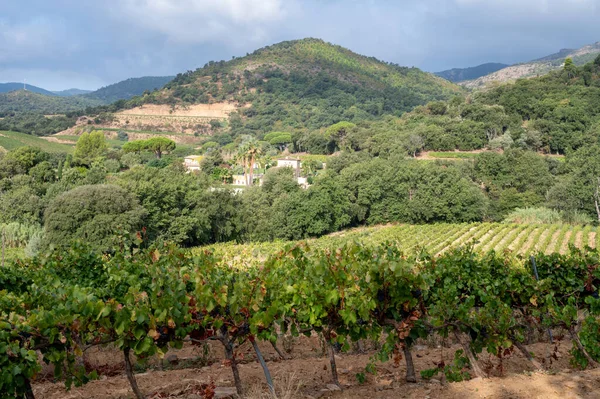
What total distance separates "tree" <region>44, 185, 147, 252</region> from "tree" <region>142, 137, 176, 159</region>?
63.8 metres

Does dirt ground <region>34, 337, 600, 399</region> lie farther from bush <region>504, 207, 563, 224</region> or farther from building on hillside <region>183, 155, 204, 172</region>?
building on hillside <region>183, 155, 204, 172</region>

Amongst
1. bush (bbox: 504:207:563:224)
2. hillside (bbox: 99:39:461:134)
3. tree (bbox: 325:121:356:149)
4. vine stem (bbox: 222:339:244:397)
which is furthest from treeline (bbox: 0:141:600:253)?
hillside (bbox: 99:39:461:134)

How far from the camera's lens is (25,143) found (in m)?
94.1

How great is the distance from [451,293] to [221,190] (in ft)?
128

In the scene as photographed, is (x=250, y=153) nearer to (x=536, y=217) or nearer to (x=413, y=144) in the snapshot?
(x=413, y=144)

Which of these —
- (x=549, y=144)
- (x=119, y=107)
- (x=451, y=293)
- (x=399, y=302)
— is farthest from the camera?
(x=119, y=107)

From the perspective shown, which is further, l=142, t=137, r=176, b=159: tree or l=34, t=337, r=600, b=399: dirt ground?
l=142, t=137, r=176, b=159: tree

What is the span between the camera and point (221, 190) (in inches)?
1737

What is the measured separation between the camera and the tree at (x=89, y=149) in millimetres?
78500

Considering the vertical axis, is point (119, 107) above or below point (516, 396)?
above

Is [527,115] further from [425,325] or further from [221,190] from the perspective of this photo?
[425,325]

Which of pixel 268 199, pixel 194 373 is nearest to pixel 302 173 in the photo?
pixel 268 199

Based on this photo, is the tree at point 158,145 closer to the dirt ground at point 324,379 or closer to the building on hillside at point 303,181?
the building on hillside at point 303,181

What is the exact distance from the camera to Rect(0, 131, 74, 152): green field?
8856cm
